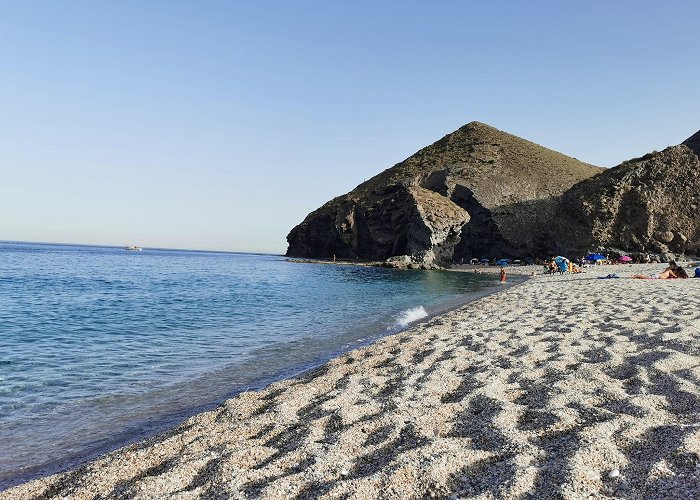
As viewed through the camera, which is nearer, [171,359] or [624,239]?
[171,359]

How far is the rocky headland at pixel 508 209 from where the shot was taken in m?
67.9

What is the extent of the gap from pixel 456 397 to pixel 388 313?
50.1 feet

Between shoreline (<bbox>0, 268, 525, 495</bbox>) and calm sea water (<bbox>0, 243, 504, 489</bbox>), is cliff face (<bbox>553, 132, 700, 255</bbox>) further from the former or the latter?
shoreline (<bbox>0, 268, 525, 495</bbox>)

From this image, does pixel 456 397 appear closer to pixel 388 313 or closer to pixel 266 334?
pixel 266 334

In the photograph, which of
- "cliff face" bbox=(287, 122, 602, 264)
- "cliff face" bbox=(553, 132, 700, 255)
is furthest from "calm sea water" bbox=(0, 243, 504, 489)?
"cliff face" bbox=(553, 132, 700, 255)

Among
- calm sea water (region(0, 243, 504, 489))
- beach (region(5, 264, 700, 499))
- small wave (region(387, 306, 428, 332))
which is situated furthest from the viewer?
small wave (region(387, 306, 428, 332))

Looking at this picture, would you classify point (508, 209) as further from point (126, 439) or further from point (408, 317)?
point (126, 439)

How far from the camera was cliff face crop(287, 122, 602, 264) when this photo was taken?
77.2 meters

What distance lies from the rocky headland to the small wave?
51.5m

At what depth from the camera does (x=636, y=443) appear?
12.8 ft

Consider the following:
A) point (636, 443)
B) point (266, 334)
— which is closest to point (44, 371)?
point (266, 334)

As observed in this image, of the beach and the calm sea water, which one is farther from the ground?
the beach

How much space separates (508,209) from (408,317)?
7352 centimetres

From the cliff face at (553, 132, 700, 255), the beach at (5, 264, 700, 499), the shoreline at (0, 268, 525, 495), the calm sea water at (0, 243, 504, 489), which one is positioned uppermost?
the cliff face at (553, 132, 700, 255)
